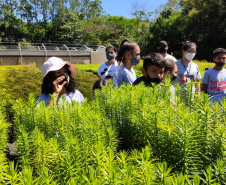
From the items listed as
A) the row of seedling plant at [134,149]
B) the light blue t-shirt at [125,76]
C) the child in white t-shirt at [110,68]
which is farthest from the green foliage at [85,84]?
the row of seedling plant at [134,149]

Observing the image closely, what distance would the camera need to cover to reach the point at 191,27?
33.8 metres

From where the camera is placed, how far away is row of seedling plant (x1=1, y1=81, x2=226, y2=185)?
0.87 m

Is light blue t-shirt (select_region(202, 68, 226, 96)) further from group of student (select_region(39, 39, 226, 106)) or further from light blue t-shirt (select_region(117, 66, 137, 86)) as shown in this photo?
light blue t-shirt (select_region(117, 66, 137, 86))

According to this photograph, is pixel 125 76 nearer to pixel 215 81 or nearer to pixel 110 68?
pixel 110 68

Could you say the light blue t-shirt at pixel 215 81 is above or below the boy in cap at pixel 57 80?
below

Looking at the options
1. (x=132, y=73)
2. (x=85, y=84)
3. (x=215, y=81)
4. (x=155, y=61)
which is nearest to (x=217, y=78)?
(x=215, y=81)

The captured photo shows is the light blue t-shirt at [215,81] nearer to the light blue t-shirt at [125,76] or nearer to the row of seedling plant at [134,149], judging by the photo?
the light blue t-shirt at [125,76]

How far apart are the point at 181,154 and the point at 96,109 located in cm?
65

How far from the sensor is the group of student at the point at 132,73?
2680 millimetres

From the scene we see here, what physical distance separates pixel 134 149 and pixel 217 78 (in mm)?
4643

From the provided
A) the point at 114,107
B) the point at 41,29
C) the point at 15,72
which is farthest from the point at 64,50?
the point at 41,29

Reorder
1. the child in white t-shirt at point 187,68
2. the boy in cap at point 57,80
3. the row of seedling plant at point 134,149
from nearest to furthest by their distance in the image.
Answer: the row of seedling plant at point 134,149 → the boy in cap at point 57,80 → the child in white t-shirt at point 187,68

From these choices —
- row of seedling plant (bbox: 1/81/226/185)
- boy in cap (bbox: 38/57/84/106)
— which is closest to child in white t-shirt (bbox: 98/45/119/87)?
boy in cap (bbox: 38/57/84/106)

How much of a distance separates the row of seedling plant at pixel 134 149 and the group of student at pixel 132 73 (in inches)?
17.3
